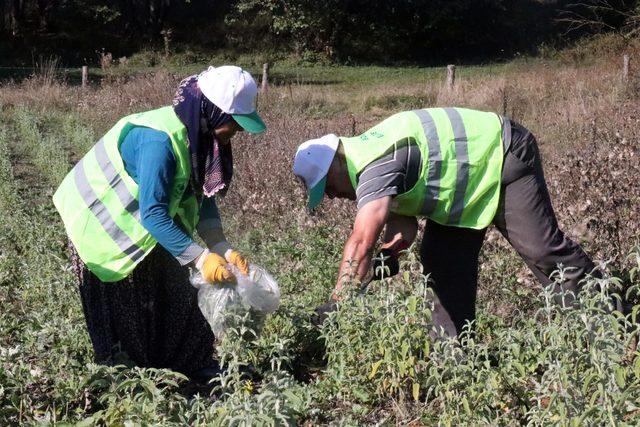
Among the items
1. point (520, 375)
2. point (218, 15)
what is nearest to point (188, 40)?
point (218, 15)

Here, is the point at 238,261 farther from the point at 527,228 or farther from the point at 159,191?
the point at 527,228

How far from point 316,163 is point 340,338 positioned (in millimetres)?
710

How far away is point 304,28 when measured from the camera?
32188 mm

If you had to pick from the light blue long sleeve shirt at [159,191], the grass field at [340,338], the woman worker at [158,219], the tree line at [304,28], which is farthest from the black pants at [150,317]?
the tree line at [304,28]

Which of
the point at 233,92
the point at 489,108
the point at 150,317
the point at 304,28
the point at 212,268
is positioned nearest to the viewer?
the point at 233,92

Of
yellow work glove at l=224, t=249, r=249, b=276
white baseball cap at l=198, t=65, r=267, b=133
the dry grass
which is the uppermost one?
white baseball cap at l=198, t=65, r=267, b=133

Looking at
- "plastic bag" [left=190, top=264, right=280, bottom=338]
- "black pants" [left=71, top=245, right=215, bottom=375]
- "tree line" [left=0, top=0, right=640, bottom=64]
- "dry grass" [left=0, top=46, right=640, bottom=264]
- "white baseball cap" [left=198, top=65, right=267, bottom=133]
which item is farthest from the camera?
"tree line" [left=0, top=0, right=640, bottom=64]

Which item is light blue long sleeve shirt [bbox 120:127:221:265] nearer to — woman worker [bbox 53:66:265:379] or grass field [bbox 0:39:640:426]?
woman worker [bbox 53:66:265:379]

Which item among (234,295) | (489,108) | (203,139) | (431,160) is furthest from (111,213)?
(489,108)

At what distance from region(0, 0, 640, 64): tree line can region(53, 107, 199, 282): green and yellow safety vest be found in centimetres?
2801

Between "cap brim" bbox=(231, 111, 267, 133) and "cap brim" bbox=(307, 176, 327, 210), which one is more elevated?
"cap brim" bbox=(231, 111, 267, 133)

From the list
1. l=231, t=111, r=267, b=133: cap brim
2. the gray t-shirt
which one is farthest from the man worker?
l=231, t=111, r=267, b=133: cap brim

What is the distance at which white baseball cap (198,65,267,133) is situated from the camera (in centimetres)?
343

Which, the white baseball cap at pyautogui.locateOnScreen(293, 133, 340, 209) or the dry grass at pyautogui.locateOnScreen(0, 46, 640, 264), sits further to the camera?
the dry grass at pyautogui.locateOnScreen(0, 46, 640, 264)
